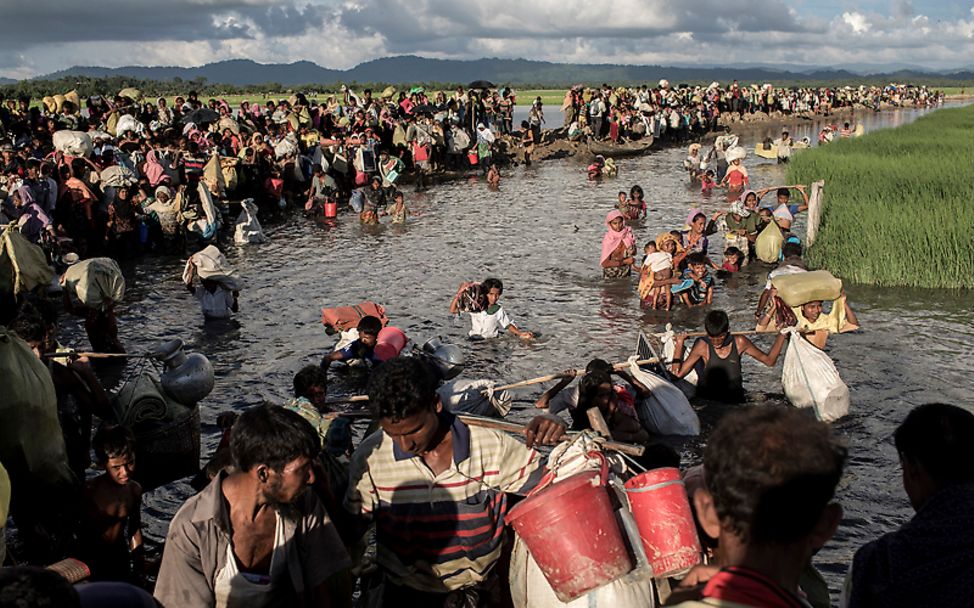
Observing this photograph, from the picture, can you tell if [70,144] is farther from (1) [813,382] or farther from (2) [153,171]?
(1) [813,382]

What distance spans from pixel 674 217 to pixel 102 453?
16460 millimetres

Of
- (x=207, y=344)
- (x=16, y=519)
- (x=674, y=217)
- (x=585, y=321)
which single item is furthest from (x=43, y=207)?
(x=674, y=217)

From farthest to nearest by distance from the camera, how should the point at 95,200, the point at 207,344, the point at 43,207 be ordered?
1. the point at 95,200
2. the point at 43,207
3. the point at 207,344

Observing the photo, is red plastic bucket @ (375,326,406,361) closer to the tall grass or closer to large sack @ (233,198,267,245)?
the tall grass

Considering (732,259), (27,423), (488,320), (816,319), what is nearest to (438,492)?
(27,423)

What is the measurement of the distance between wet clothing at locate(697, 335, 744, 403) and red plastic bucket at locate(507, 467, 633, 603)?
518 centimetres

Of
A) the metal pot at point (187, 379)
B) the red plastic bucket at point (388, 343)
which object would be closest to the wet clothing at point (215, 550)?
the metal pot at point (187, 379)

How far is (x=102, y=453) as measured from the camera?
4.84m

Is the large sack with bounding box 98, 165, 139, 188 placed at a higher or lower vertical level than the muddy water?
higher

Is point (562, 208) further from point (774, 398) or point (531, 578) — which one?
point (531, 578)

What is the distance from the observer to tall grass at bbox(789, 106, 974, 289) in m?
13.0

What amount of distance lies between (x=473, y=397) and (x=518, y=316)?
636 cm

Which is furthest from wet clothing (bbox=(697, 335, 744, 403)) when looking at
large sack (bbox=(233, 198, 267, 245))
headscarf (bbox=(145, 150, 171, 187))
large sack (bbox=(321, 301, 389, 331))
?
headscarf (bbox=(145, 150, 171, 187))

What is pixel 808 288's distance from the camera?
26.7 ft
